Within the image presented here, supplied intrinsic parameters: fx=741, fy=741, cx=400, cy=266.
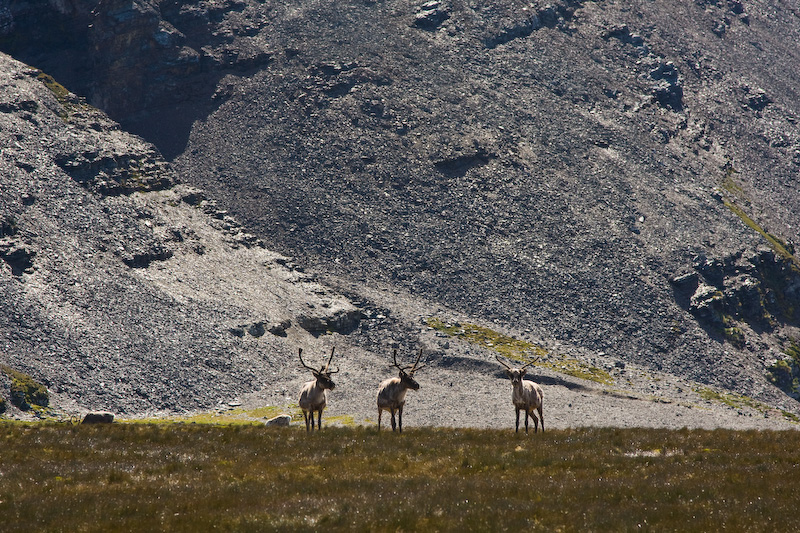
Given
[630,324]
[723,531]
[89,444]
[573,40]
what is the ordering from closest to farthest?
[723,531] → [89,444] → [630,324] → [573,40]

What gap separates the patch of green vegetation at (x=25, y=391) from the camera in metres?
60.4

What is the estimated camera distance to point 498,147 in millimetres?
111875

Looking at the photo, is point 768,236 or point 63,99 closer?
point 63,99

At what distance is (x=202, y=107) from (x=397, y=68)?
33.0 meters

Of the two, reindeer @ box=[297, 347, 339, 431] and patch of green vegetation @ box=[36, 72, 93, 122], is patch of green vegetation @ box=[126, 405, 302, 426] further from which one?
patch of green vegetation @ box=[36, 72, 93, 122]

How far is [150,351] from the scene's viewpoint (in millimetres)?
72312

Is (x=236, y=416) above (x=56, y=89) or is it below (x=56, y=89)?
below

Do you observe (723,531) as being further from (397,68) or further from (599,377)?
(397,68)

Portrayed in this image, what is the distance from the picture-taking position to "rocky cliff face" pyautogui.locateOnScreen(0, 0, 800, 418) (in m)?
91.9

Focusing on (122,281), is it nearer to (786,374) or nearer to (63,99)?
(63,99)

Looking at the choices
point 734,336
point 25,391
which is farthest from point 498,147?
point 25,391

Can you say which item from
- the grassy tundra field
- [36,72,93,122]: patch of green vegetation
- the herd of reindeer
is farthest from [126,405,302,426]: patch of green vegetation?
[36,72,93,122]: patch of green vegetation

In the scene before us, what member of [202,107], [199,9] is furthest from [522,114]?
[199,9]

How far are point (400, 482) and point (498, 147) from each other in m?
93.7
